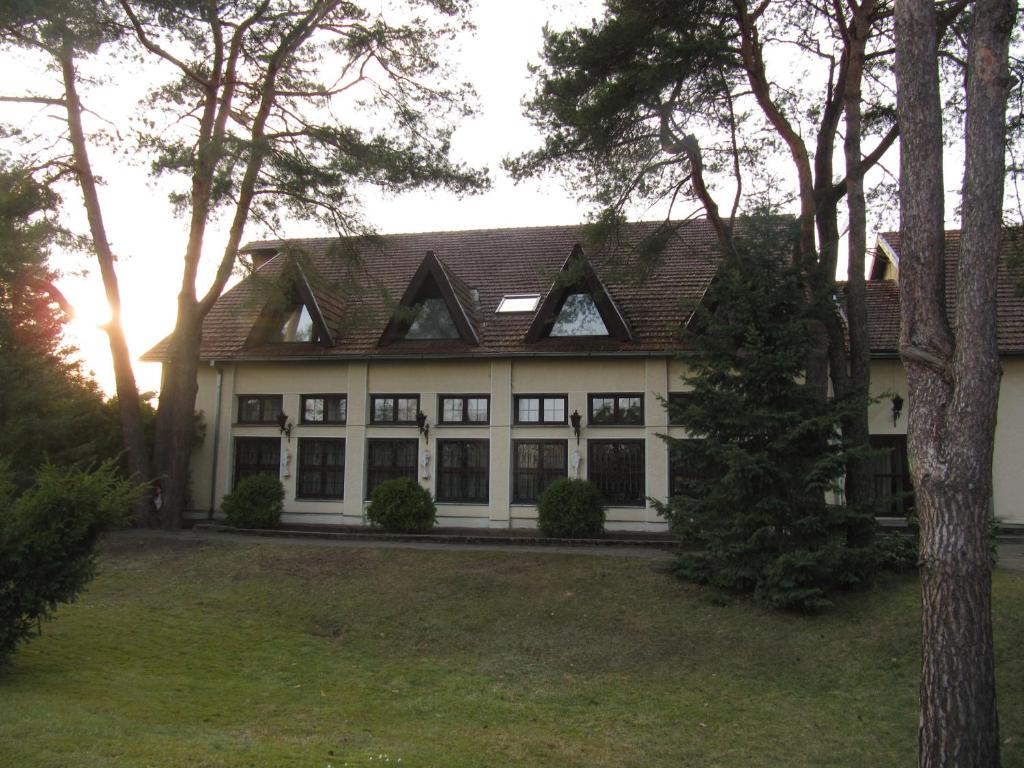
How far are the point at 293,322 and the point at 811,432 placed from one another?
14.7m

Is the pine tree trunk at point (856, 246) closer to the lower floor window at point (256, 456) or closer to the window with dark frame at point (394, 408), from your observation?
the window with dark frame at point (394, 408)

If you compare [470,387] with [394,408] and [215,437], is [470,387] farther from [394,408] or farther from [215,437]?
[215,437]

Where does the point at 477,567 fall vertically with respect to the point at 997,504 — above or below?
below

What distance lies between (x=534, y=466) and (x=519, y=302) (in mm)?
4842

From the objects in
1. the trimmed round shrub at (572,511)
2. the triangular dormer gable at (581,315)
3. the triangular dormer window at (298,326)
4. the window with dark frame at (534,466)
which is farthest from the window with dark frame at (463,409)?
the triangular dormer window at (298,326)

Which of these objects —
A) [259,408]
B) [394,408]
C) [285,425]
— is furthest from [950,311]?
[259,408]

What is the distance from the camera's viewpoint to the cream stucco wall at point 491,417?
1945cm

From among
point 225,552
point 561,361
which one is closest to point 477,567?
point 225,552

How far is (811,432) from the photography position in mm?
12883

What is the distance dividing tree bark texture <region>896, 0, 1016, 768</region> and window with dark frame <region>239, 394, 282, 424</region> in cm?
1810

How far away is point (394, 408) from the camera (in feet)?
70.2

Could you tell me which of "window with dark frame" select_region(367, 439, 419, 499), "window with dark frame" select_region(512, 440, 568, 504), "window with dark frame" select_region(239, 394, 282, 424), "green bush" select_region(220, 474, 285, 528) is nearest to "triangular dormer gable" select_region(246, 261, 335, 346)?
"window with dark frame" select_region(239, 394, 282, 424)

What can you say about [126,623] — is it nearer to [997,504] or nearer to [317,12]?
[317,12]

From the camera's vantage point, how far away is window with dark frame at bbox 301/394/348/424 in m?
21.7
